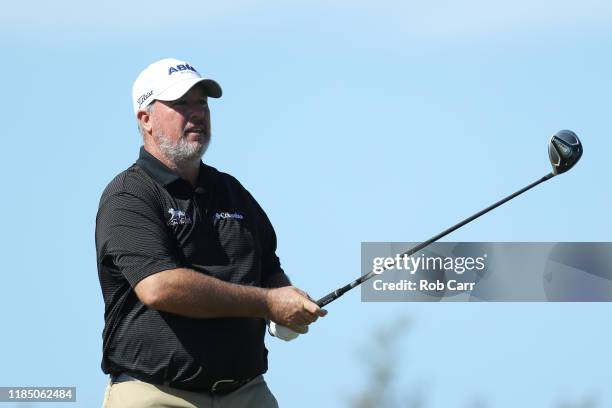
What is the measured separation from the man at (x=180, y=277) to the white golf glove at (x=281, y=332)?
48mm

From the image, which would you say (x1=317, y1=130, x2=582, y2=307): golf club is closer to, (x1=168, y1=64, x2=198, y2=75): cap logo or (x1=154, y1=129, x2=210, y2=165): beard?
(x1=154, y1=129, x2=210, y2=165): beard

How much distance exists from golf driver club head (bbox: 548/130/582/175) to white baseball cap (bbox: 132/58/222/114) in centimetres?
205

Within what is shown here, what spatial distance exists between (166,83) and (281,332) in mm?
1528

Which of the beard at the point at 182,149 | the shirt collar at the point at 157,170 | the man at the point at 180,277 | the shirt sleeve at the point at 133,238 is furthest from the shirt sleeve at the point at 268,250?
the shirt sleeve at the point at 133,238

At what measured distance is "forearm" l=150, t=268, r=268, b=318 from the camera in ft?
21.9

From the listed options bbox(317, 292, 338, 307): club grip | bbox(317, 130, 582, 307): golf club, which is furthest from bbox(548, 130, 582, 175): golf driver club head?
bbox(317, 292, 338, 307): club grip

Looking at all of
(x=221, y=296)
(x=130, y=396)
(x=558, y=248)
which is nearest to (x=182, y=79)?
(x=221, y=296)

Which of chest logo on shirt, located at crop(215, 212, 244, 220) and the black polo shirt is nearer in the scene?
the black polo shirt

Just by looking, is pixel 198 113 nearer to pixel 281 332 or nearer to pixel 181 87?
pixel 181 87

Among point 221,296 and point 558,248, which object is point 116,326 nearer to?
point 221,296

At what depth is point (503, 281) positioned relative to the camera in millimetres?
16359

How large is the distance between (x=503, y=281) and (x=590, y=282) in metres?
1.34

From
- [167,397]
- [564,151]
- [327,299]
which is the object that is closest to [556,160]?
[564,151]

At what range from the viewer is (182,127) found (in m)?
7.25
